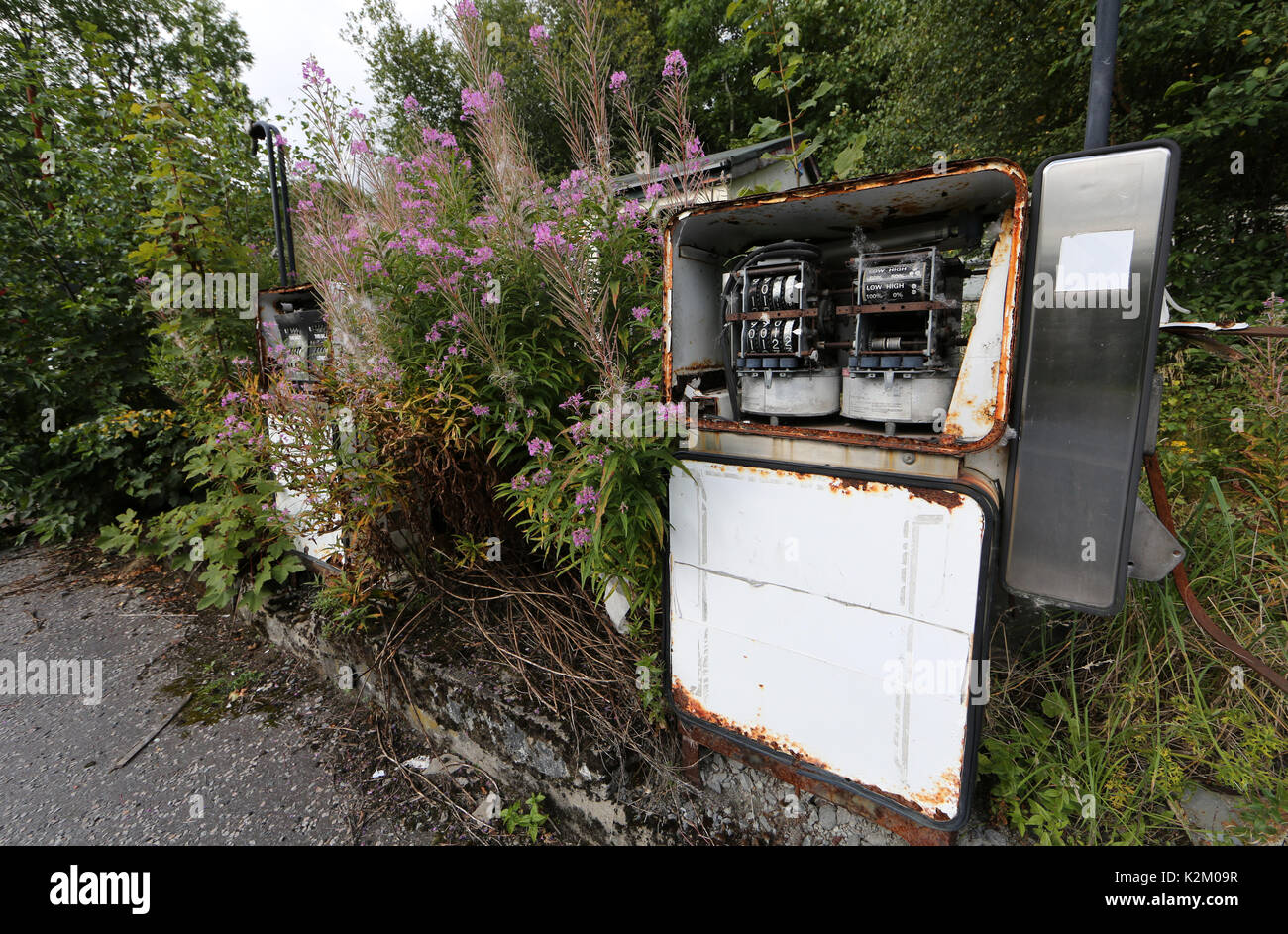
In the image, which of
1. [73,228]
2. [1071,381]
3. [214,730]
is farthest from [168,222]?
[1071,381]

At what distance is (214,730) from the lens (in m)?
2.80

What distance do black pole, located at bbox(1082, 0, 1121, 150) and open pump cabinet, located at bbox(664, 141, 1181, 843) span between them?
25 cm

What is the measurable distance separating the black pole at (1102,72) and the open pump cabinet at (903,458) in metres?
0.25

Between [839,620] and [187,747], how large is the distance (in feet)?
10.4

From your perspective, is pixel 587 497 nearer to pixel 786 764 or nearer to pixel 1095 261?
pixel 786 764

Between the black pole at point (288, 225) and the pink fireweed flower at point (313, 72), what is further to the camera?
the black pole at point (288, 225)

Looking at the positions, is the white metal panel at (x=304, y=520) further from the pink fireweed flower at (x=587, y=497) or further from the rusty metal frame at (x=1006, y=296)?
the rusty metal frame at (x=1006, y=296)

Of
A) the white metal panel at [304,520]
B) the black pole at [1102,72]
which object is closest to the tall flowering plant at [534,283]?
the white metal panel at [304,520]

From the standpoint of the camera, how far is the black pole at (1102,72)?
1.38 metres

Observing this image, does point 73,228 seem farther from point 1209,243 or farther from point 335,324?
point 1209,243

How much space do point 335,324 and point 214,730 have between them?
2.18m

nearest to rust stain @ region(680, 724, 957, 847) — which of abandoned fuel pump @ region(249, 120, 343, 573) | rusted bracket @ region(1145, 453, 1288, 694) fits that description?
rusted bracket @ region(1145, 453, 1288, 694)

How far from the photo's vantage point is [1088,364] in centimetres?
134

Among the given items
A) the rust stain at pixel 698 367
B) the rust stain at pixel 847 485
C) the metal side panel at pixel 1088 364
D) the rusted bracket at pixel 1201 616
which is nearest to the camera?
the metal side panel at pixel 1088 364
